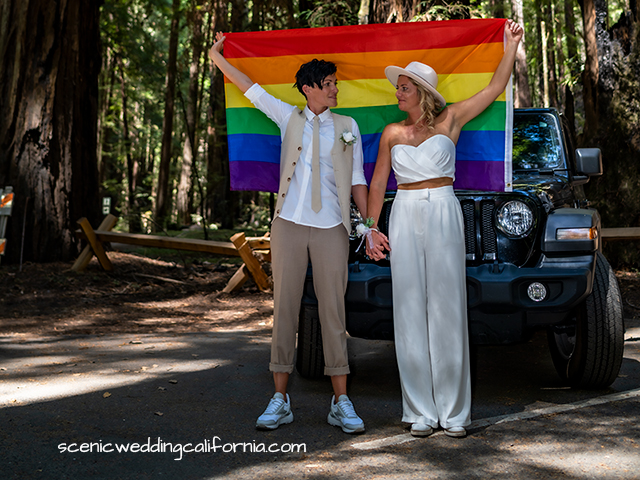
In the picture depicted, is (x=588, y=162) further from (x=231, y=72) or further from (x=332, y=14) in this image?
(x=332, y=14)

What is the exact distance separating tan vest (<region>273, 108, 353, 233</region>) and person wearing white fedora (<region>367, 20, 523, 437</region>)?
0.27 m

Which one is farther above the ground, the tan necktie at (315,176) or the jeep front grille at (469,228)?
the tan necktie at (315,176)

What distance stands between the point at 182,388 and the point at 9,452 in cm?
156

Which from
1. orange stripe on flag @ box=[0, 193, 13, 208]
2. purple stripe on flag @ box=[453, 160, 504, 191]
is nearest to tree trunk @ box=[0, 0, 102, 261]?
orange stripe on flag @ box=[0, 193, 13, 208]

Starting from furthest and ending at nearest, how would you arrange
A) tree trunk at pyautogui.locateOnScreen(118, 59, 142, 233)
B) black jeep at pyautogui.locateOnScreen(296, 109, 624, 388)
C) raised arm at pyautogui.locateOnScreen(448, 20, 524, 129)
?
tree trunk at pyautogui.locateOnScreen(118, 59, 142, 233) → raised arm at pyautogui.locateOnScreen(448, 20, 524, 129) → black jeep at pyautogui.locateOnScreen(296, 109, 624, 388)

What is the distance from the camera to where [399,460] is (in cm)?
345

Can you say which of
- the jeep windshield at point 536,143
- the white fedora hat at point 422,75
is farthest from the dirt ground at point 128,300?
the white fedora hat at point 422,75

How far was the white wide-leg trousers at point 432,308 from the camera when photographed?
13.0ft

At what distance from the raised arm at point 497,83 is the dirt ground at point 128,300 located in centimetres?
450

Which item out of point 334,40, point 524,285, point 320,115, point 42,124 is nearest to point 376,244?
point 320,115

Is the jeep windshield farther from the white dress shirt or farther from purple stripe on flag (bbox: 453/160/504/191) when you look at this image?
the white dress shirt

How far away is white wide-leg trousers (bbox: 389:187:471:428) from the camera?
13.0 feet

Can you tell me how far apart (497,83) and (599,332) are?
181 cm

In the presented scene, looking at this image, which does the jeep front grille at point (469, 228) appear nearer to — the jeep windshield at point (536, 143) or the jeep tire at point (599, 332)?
the jeep tire at point (599, 332)
